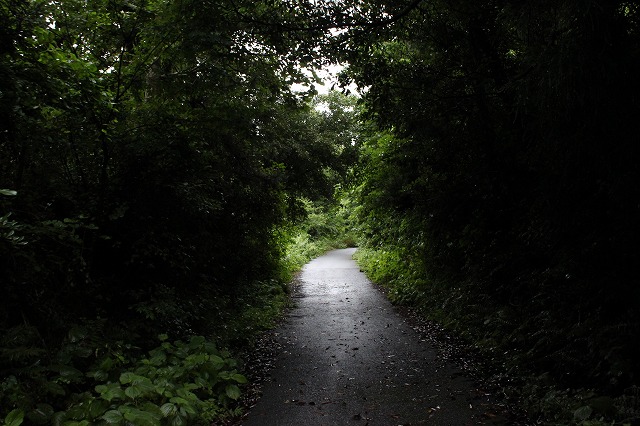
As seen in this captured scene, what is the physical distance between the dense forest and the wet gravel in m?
0.44

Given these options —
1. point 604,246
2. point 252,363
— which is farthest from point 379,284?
point 604,246

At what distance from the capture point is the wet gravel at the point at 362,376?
4496mm

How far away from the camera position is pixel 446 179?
25.2 ft

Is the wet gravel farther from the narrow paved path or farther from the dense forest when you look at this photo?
the dense forest

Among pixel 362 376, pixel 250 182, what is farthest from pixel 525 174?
pixel 250 182

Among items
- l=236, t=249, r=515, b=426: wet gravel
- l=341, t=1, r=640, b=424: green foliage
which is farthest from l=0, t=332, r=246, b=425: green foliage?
l=341, t=1, r=640, b=424: green foliage

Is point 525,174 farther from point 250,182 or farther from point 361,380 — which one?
point 250,182

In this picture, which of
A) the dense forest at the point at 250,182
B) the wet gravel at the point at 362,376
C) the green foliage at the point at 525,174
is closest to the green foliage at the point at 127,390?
the dense forest at the point at 250,182

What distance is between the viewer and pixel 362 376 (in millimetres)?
5762

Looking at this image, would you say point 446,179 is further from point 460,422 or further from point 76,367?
point 76,367

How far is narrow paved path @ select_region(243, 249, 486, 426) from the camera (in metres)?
4.50

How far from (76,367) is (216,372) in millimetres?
1608

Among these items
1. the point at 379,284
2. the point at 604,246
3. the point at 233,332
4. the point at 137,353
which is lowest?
the point at 379,284

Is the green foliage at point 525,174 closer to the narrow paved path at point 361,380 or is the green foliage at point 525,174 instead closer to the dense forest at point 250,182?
the dense forest at point 250,182
